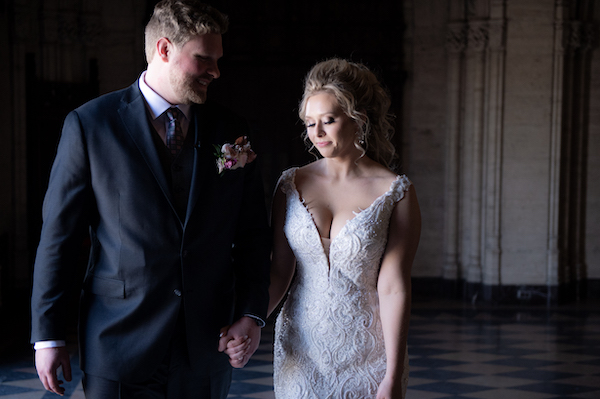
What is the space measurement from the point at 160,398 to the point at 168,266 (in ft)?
1.58

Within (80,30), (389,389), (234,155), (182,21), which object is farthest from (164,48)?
(80,30)

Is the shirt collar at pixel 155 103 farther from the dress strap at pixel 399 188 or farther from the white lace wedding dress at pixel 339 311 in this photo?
the dress strap at pixel 399 188

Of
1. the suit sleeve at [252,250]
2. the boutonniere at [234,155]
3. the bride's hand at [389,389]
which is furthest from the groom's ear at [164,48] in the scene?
the bride's hand at [389,389]

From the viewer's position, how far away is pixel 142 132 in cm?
228

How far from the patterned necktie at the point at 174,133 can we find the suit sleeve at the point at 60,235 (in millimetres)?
299

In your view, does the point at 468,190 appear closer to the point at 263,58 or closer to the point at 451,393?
the point at 263,58

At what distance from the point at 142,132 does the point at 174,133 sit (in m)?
0.12

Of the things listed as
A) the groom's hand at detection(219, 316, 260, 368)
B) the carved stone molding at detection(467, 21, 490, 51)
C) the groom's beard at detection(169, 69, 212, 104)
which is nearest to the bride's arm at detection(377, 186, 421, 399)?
the groom's hand at detection(219, 316, 260, 368)

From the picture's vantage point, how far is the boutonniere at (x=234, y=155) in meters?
2.37

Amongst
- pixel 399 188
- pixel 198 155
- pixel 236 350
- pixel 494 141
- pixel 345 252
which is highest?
pixel 494 141

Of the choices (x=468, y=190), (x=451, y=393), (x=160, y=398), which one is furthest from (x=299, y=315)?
(x=468, y=190)

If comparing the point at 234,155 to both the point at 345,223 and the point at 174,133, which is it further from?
the point at 345,223

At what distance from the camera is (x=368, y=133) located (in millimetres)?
2688

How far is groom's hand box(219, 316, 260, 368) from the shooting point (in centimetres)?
237
